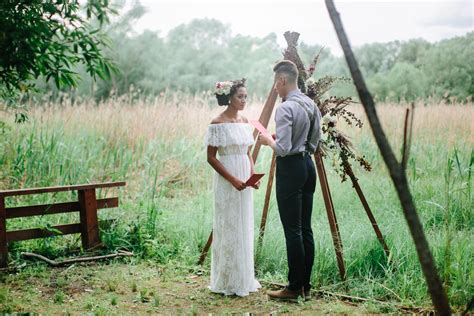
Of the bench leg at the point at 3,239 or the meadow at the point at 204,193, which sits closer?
the meadow at the point at 204,193

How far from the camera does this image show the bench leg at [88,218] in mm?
5484

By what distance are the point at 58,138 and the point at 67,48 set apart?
4.38 m

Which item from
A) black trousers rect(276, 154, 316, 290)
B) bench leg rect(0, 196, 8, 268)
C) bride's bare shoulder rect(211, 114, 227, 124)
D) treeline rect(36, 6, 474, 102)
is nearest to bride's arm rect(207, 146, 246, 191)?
bride's bare shoulder rect(211, 114, 227, 124)

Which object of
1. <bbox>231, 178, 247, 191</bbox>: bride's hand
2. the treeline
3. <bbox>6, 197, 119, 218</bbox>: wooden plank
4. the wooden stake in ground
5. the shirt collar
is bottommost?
<bbox>6, 197, 119, 218</bbox>: wooden plank

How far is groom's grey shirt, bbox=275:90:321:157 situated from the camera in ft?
12.4

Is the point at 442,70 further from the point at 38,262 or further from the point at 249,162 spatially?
the point at 38,262

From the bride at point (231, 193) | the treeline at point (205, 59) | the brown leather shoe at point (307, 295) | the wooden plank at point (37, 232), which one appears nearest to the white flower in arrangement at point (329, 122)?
the bride at point (231, 193)

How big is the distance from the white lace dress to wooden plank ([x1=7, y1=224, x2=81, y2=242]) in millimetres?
2052

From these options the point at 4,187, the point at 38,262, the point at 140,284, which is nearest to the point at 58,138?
the point at 4,187

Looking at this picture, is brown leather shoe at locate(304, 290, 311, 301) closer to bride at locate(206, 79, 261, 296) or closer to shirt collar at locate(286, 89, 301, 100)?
bride at locate(206, 79, 261, 296)

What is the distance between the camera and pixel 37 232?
207 inches

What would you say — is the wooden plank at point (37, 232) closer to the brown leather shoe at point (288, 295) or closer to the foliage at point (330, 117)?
the brown leather shoe at point (288, 295)

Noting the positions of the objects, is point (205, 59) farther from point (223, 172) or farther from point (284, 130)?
point (284, 130)

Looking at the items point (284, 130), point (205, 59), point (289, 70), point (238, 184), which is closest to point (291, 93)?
point (289, 70)
